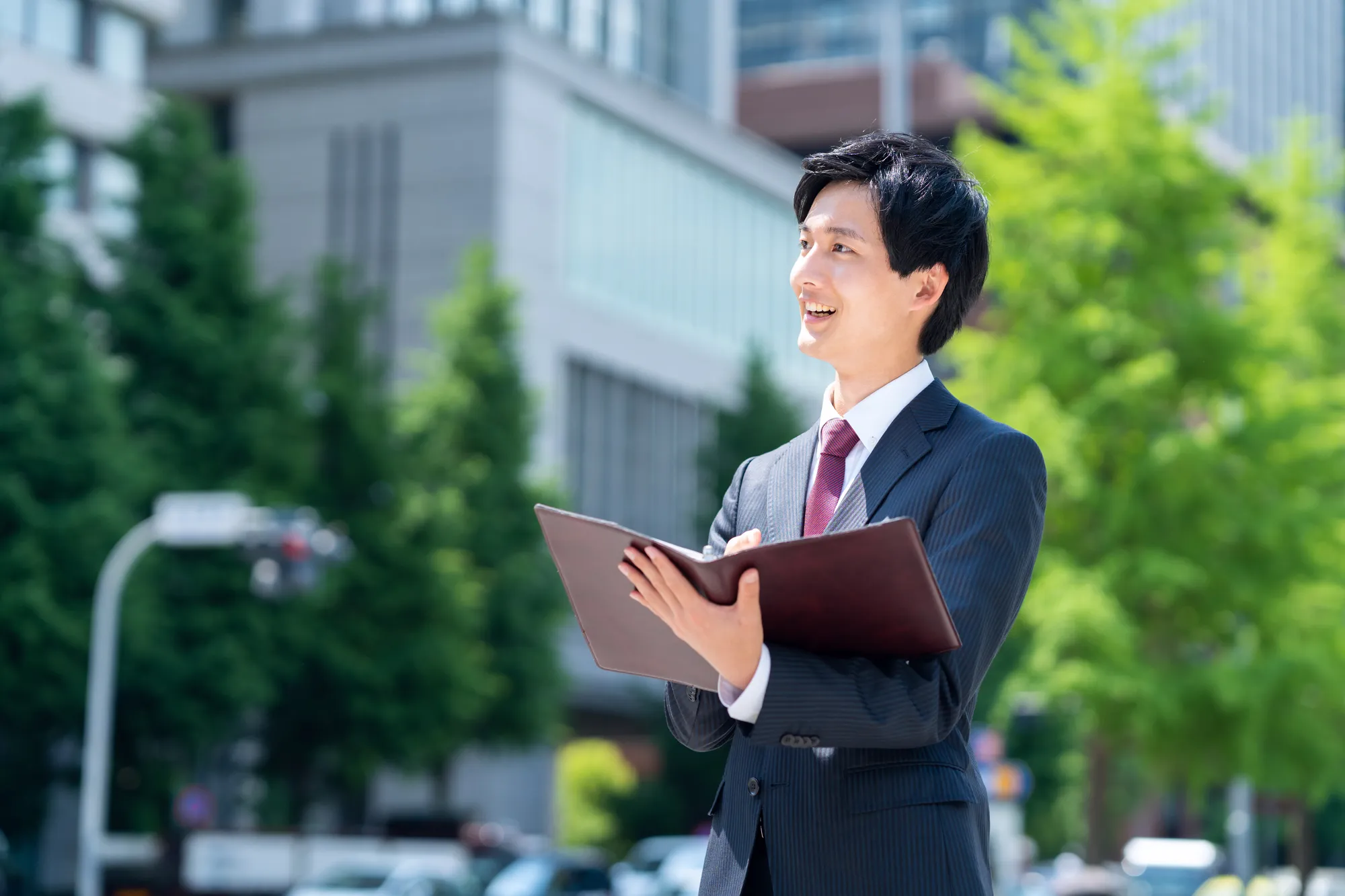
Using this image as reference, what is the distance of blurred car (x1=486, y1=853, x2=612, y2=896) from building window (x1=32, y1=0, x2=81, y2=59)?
16913 millimetres

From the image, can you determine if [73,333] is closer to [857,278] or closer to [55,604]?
[55,604]

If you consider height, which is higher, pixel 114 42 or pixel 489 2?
pixel 489 2

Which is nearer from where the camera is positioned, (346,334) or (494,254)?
(346,334)

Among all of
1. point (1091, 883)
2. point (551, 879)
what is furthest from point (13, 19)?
point (1091, 883)

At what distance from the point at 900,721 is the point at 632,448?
44624 millimetres

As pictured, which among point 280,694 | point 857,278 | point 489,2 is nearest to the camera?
point 857,278

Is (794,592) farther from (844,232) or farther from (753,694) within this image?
(844,232)

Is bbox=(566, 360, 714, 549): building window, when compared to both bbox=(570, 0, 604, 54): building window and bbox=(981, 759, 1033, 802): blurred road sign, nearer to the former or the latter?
bbox=(570, 0, 604, 54): building window

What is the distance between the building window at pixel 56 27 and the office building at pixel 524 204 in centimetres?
923

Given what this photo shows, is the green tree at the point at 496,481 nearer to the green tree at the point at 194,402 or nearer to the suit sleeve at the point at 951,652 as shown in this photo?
the green tree at the point at 194,402

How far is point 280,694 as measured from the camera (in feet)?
86.8

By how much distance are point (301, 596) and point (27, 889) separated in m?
4.88

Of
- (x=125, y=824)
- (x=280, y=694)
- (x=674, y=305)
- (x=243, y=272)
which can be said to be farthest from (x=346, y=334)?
(x=674, y=305)

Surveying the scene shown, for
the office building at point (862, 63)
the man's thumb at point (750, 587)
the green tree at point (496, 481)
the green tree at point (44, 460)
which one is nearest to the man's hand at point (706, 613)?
the man's thumb at point (750, 587)
